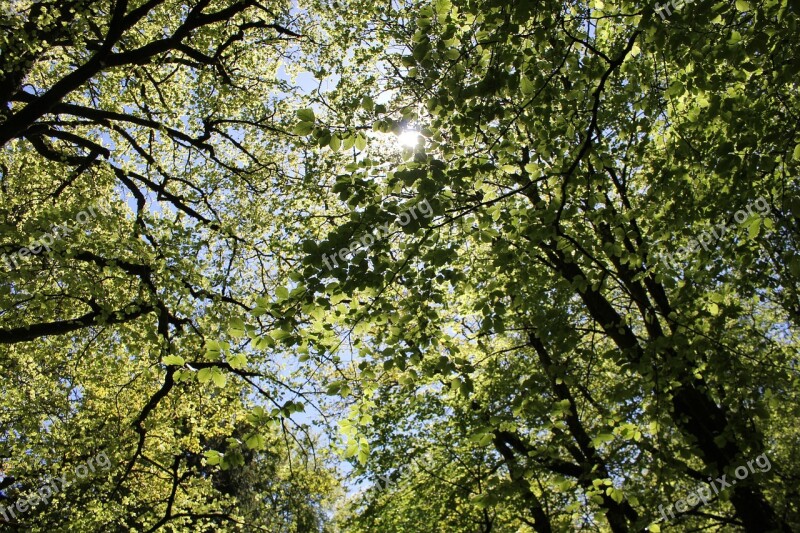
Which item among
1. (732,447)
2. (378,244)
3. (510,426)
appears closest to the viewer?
(378,244)

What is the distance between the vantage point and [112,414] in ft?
50.2

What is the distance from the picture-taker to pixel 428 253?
434 centimetres

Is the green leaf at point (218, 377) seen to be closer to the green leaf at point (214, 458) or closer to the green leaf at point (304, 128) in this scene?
the green leaf at point (214, 458)

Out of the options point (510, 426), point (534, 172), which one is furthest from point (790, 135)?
point (510, 426)

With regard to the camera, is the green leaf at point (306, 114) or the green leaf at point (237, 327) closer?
the green leaf at point (237, 327)

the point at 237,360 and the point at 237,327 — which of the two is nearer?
the point at 237,327

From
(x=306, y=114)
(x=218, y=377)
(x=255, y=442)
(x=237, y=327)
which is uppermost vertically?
(x=306, y=114)

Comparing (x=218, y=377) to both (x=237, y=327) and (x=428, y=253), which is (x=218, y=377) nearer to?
(x=237, y=327)

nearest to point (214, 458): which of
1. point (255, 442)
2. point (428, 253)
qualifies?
point (255, 442)

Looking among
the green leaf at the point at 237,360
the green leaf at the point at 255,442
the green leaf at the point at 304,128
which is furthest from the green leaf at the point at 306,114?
the green leaf at the point at 255,442

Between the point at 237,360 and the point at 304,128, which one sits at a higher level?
the point at 304,128

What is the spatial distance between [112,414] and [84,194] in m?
7.46

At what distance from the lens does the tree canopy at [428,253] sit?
4184 millimetres

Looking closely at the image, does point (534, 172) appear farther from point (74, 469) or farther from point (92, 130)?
point (74, 469)
